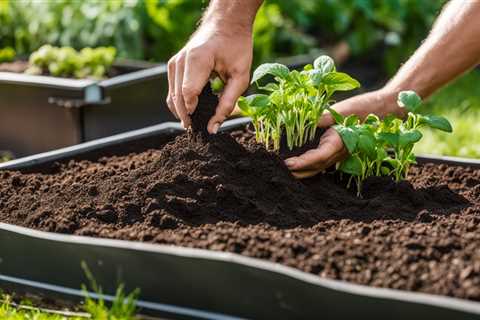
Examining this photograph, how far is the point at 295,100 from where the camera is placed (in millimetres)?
3021

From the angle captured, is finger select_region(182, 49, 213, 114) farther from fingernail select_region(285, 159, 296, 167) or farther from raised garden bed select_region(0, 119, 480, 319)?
fingernail select_region(285, 159, 296, 167)

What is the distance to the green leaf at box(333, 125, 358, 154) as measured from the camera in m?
2.93

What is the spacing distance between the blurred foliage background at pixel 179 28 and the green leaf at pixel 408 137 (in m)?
1.82

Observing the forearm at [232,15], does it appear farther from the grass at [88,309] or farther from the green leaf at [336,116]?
the grass at [88,309]

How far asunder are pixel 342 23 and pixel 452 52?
11.8 ft

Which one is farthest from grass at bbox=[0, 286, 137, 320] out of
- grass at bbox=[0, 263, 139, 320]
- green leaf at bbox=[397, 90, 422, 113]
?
green leaf at bbox=[397, 90, 422, 113]

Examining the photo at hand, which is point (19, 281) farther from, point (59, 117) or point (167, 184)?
point (59, 117)

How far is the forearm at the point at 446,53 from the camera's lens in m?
3.20

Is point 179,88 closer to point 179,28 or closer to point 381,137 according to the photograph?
point 381,137

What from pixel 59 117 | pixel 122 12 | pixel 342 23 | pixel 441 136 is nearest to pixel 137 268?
pixel 59 117

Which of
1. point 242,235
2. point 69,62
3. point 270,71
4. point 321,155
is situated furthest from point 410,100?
point 69,62

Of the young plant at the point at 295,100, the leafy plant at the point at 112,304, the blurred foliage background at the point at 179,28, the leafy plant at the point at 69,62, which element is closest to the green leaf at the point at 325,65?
the young plant at the point at 295,100

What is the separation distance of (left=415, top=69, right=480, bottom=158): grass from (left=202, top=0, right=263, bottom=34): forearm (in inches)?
64.1

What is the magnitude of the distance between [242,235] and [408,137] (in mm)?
763
